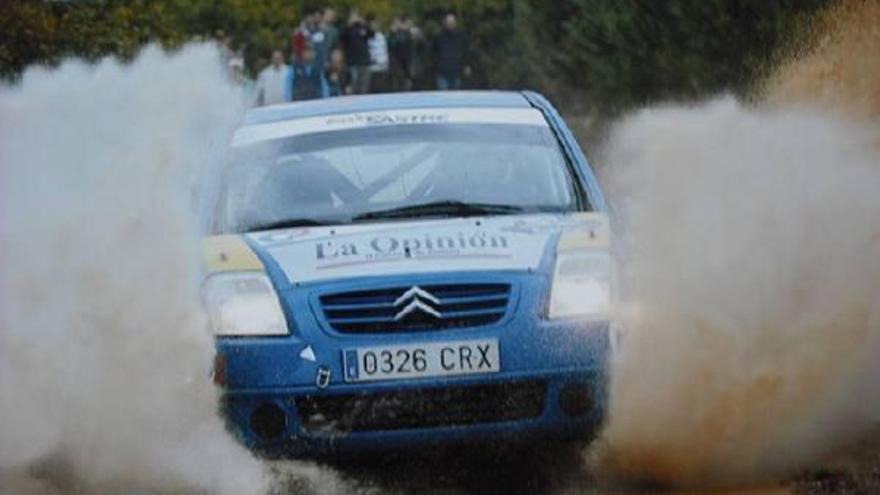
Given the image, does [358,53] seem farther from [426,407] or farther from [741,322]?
[426,407]

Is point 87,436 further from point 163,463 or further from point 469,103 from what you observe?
point 469,103

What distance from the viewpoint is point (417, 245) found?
851cm

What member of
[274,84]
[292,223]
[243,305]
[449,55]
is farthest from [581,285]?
[449,55]

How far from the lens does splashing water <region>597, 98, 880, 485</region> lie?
8266mm

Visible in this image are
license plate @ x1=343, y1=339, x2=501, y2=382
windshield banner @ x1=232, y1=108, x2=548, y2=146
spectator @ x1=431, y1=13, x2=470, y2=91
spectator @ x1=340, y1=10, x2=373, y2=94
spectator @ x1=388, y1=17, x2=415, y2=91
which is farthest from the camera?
Result: spectator @ x1=388, y1=17, x2=415, y2=91

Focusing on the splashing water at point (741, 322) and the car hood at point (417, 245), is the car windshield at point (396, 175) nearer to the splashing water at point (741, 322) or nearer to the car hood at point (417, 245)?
the car hood at point (417, 245)

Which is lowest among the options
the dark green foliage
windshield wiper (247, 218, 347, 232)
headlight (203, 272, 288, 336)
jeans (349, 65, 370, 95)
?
jeans (349, 65, 370, 95)

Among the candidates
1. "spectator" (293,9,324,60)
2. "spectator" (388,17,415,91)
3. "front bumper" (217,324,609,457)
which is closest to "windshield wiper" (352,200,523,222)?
"front bumper" (217,324,609,457)

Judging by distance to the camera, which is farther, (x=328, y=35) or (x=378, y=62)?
(x=378, y=62)

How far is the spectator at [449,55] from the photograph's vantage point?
34688 millimetres

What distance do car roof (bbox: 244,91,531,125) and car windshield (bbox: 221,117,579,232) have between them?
34cm

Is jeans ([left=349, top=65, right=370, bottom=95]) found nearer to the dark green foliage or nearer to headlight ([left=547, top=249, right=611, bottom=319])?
the dark green foliage

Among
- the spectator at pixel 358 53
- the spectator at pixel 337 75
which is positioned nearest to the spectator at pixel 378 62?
the spectator at pixel 358 53

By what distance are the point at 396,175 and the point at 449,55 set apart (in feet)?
83.4
